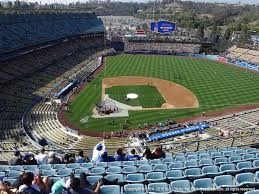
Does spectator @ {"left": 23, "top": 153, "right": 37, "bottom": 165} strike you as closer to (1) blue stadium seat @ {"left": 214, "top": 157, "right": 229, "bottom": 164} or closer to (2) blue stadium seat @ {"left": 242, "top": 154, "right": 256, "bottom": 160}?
(1) blue stadium seat @ {"left": 214, "top": 157, "right": 229, "bottom": 164}

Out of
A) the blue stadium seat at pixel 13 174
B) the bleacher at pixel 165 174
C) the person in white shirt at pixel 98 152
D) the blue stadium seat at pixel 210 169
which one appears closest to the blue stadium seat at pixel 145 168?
the bleacher at pixel 165 174

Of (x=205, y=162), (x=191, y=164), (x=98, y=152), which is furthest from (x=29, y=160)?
(x=205, y=162)

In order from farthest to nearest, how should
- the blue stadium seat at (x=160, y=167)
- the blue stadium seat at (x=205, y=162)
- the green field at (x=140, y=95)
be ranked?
the green field at (x=140, y=95)
the blue stadium seat at (x=205, y=162)
the blue stadium seat at (x=160, y=167)

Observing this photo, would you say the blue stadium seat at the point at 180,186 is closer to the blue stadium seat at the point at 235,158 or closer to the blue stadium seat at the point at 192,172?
the blue stadium seat at the point at 192,172

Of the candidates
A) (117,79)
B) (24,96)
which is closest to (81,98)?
(24,96)

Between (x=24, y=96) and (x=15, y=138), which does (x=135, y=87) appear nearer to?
(x=24, y=96)

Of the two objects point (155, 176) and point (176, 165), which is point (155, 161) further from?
point (155, 176)
